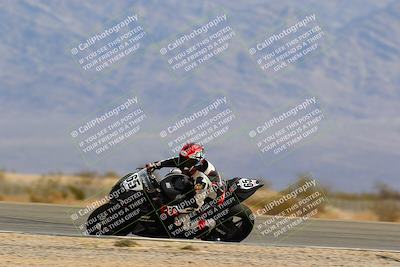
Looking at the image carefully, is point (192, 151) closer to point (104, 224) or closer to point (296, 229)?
point (104, 224)

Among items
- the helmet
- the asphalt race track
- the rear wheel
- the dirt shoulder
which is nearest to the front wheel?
the asphalt race track

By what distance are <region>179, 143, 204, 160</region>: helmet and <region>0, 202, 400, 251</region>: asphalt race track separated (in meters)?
1.72

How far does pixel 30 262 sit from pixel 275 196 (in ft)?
65.7

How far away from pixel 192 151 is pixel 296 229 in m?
4.86

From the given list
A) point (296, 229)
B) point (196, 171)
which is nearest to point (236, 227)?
point (196, 171)

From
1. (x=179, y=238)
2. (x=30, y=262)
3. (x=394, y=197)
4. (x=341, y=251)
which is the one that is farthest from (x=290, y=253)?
(x=394, y=197)

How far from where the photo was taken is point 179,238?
16750 millimetres

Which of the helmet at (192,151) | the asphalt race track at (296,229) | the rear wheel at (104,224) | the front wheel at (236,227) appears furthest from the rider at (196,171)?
the asphalt race track at (296,229)

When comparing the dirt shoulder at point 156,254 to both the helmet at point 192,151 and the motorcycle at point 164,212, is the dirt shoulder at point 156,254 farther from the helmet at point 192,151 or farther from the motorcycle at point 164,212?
the helmet at point 192,151

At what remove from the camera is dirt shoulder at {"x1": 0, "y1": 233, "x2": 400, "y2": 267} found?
45.0 feet

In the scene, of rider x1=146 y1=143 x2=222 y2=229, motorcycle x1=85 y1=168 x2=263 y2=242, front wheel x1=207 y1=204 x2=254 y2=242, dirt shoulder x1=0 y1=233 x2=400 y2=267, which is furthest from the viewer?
front wheel x1=207 y1=204 x2=254 y2=242

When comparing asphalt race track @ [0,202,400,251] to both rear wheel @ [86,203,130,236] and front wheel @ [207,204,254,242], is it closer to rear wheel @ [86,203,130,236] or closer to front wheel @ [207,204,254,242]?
front wheel @ [207,204,254,242]

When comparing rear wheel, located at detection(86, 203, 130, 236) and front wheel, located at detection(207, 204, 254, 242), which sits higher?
rear wheel, located at detection(86, 203, 130, 236)

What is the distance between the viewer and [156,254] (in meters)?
14.6
